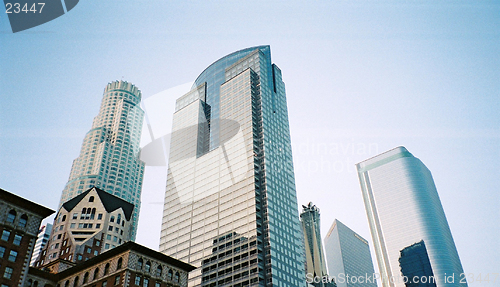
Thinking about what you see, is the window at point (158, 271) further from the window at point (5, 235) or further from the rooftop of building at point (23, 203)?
the window at point (5, 235)

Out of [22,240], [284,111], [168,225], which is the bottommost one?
[22,240]

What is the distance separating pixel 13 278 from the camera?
68750mm

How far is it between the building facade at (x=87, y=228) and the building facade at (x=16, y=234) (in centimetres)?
3861

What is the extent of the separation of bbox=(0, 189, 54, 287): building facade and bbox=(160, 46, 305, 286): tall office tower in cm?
7915

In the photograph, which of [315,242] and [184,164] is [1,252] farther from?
[315,242]

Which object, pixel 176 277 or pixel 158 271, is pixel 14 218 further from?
pixel 176 277

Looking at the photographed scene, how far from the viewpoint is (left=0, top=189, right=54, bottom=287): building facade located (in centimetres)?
6881

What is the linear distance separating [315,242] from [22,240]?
141923mm

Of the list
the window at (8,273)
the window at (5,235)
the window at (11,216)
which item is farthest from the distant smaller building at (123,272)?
the window at (11,216)

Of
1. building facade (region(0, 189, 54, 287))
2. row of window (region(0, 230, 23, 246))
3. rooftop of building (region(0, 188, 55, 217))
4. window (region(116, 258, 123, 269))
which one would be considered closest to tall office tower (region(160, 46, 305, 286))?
window (region(116, 258, 123, 269))

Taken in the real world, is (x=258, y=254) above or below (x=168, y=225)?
below

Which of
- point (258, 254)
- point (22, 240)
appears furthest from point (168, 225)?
point (22, 240)

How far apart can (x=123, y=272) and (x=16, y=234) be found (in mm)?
18769

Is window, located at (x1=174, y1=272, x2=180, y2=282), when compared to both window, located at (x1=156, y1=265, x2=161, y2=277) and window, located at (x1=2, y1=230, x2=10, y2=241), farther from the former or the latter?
window, located at (x1=2, y1=230, x2=10, y2=241)
